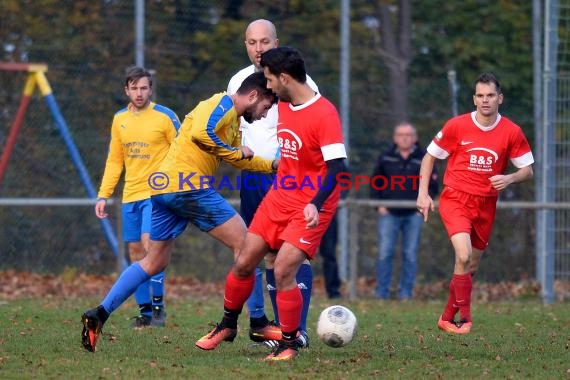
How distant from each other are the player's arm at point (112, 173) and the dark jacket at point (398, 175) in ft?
14.8

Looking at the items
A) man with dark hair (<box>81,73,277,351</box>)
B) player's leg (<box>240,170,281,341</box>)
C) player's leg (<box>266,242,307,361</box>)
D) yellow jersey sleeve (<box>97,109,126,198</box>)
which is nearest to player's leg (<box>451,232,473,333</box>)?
player's leg (<box>240,170,281,341</box>)

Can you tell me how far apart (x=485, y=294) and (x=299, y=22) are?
166 inches

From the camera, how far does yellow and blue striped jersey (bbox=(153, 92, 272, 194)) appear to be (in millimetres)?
7145

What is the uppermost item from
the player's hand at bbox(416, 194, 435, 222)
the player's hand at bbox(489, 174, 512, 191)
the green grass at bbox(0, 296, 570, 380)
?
the player's hand at bbox(489, 174, 512, 191)

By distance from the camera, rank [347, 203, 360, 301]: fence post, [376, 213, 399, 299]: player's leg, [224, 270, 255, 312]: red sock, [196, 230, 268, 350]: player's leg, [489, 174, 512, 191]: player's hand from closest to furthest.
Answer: [196, 230, 268, 350]: player's leg < [224, 270, 255, 312]: red sock < [489, 174, 512, 191]: player's hand < [347, 203, 360, 301]: fence post < [376, 213, 399, 299]: player's leg

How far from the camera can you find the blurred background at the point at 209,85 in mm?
13555

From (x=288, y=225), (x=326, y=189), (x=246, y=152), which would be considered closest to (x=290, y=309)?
(x=288, y=225)

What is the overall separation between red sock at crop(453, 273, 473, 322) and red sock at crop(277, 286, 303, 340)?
2282mm

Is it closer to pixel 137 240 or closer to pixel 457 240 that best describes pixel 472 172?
pixel 457 240

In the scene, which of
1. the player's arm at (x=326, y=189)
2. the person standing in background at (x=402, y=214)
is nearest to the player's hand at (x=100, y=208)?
the player's arm at (x=326, y=189)

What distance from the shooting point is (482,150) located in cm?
883

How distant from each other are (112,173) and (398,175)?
467cm

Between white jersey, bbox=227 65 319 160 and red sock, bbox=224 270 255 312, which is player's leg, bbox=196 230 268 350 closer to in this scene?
red sock, bbox=224 270 255 312

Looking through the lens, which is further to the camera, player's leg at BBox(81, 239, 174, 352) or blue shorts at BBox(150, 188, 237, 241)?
player's leg at BBox(81, 239, 174, 352)
